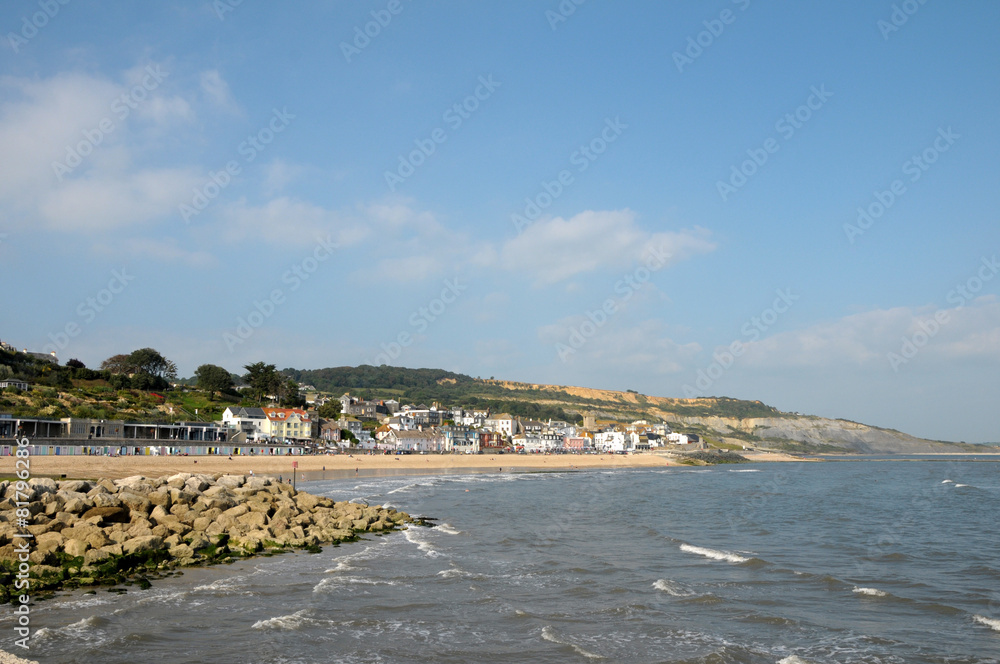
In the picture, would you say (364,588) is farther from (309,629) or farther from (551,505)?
(551,505)

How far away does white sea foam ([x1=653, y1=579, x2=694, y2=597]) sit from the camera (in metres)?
16.0

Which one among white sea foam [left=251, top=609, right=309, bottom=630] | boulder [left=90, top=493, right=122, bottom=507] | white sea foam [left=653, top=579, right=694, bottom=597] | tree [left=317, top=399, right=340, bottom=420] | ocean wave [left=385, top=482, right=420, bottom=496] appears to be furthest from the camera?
tree [left=317, top=399, right=340, bottom=420]

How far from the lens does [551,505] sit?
37688 mm

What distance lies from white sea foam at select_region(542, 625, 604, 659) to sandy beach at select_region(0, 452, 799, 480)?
37.1 m

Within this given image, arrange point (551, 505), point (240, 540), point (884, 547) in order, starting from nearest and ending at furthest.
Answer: point (240, 540) → point (884, 547) → point (551, 505)

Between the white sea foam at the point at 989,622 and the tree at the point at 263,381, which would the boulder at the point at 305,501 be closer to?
the white sea foam at the point at 989,622

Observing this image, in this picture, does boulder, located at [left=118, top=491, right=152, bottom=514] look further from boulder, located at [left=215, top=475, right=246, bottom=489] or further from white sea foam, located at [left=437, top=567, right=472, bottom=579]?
white sea foam, located at [left=437, top=567, right=472, bottom=579]

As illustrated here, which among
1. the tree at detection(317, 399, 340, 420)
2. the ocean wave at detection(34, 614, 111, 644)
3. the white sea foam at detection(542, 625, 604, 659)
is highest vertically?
the tree at detection(317, 399, 340, 420)

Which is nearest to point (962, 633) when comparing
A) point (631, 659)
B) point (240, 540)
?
point (631, 659)

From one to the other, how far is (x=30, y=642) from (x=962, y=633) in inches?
667

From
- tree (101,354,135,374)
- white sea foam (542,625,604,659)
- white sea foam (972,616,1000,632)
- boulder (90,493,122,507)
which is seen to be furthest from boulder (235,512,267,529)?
tree (101,354,135,374)

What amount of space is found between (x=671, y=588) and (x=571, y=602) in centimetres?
296

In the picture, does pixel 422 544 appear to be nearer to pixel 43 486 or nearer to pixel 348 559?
pixel 348 559

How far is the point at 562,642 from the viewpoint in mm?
12117
